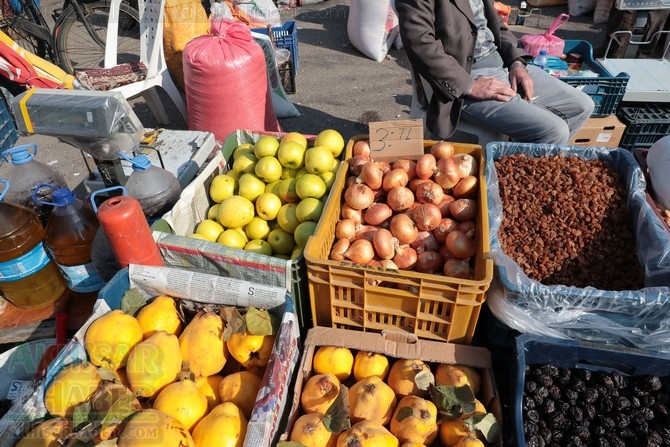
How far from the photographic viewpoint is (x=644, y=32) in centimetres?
512

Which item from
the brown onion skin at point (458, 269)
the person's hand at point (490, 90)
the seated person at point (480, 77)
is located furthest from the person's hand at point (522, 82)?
the brown onion skin at point (458, 269)

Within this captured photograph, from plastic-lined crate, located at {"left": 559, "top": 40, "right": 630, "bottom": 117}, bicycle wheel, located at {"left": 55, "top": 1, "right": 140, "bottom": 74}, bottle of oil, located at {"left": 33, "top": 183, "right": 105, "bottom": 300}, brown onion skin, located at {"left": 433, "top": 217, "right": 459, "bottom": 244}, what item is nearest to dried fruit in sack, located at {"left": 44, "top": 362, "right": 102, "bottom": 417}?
bottle of oil, located at {"left": 33, "top": 183, "right": 105, "bottom": 300}

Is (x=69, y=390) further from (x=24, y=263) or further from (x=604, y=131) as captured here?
(x=604, y=131)

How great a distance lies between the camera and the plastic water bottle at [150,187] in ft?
6.53

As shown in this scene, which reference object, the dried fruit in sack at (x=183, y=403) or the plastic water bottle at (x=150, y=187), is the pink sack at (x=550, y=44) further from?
the dried fruit in sack at (x=183, y=403)

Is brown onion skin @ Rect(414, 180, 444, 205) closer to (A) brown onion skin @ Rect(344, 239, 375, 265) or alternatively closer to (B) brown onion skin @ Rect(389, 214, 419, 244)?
(B) brown onion skin @ Rect(389, 214, 419, 244)

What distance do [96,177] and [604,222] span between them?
2.78 metres

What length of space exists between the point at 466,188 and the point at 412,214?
0.31 metres

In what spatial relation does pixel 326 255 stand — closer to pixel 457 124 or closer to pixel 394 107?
pixel 457 124

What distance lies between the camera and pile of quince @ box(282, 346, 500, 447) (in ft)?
4.80

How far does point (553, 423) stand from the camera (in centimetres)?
159

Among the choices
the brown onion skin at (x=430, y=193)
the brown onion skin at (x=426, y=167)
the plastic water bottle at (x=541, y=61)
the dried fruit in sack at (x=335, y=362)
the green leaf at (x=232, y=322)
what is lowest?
the dried fruit in sack at (x=335, y=362)

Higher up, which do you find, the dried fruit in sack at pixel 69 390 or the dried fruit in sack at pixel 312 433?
the dried fruit in sack at pixel 69 390

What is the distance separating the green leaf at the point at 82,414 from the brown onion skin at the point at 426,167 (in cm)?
170
